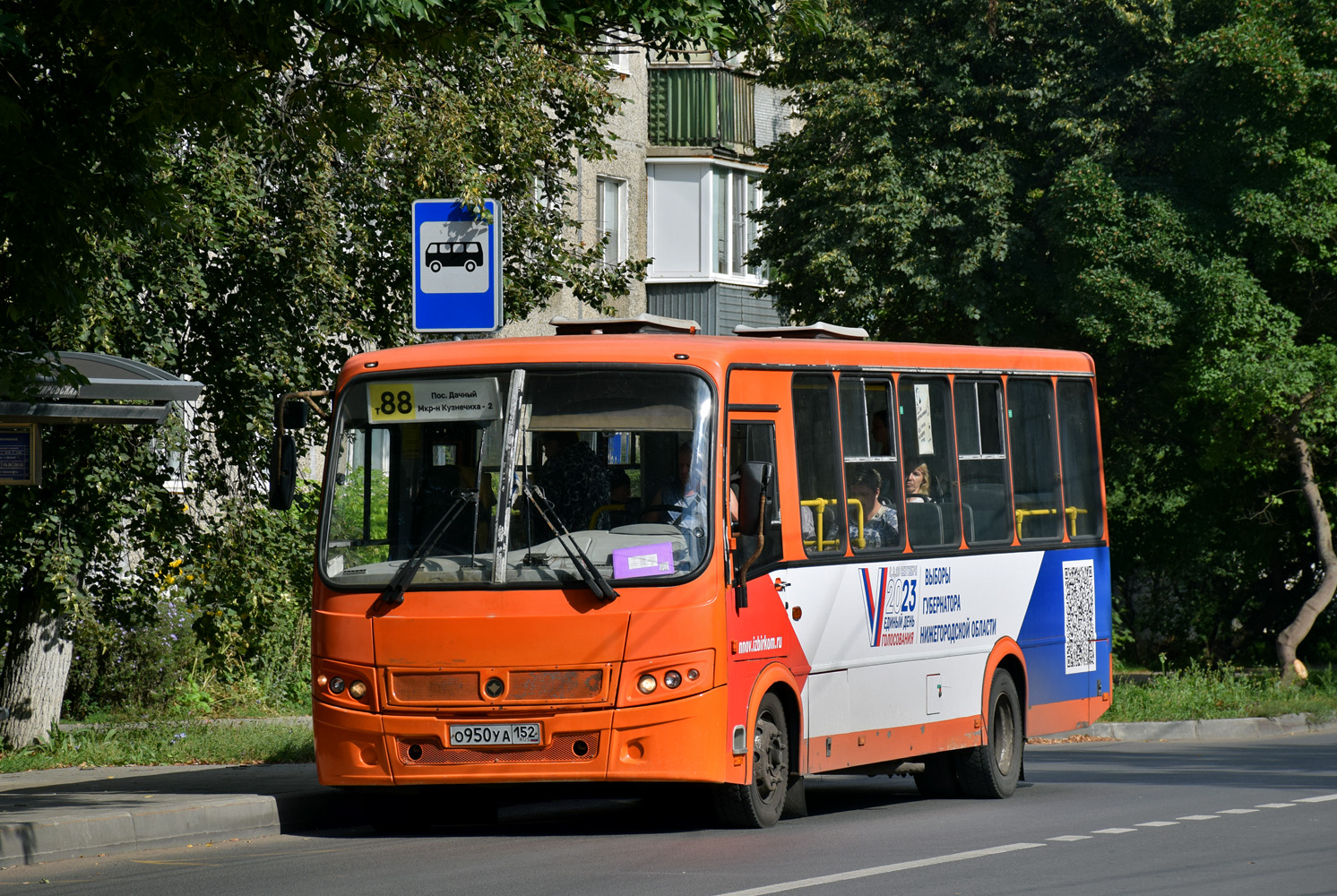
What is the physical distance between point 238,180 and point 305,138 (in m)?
4.11

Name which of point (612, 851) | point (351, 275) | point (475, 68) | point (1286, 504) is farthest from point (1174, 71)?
point (612, 851)

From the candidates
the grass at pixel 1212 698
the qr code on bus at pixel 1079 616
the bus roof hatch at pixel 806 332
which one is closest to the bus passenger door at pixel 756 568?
the bus roof hatch at pixel 806 332

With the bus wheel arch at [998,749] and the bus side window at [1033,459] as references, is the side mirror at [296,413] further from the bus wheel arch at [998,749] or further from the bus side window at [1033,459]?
the bus side window at [1033,459]

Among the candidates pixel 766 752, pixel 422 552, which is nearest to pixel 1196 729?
pixel 766 752

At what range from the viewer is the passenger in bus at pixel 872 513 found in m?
12.9

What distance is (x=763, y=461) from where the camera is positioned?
474 inches

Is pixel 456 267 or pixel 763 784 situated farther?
pixel 456 267

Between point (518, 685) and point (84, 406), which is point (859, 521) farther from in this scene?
point (84, 406)

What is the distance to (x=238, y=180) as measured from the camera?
50.8 ft

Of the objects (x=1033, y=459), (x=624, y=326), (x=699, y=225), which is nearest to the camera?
(x=624, y=326)

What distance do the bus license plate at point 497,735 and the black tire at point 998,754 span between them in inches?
177

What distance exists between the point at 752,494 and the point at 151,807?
13.0 feet

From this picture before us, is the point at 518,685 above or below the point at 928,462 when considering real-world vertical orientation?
below

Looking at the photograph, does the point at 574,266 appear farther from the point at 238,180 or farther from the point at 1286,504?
the point at 1286,504
